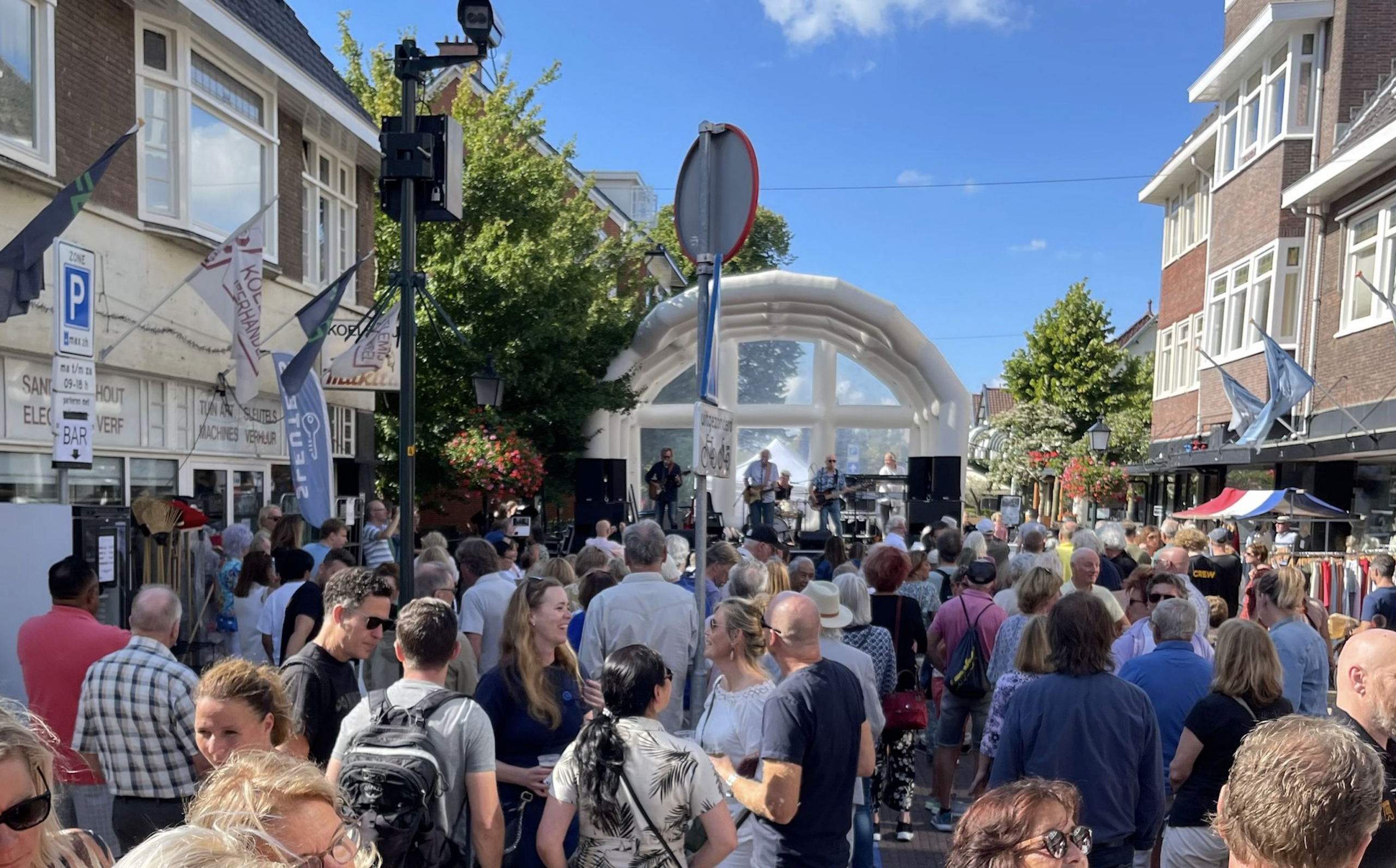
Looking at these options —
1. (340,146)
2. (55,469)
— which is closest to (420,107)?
(340,146)

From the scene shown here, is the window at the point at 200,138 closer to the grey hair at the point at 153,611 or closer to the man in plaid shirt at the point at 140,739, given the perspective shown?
the grey hair at the point at 153,611

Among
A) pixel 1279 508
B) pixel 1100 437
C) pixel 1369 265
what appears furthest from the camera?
pixel 1100 437

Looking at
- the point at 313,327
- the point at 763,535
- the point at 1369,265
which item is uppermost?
the point at 1369,265

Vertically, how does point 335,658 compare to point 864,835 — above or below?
above

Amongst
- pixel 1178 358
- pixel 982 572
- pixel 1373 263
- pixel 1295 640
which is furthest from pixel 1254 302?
pixel 1295 640

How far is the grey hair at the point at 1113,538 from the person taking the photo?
9.67 metres

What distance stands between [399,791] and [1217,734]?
9.68 ft

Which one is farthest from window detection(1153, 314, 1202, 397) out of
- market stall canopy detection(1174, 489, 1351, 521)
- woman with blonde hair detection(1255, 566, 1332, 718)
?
woman with blonde hair detection(1255, 566, 1332, 718)

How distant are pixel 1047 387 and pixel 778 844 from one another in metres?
37.8

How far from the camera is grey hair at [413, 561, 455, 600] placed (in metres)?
5.29

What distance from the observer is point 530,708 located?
382 cm

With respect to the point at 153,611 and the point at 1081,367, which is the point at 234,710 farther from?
the point at 1081,367

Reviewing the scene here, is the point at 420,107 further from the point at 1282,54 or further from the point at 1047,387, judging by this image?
the point at 1047,387

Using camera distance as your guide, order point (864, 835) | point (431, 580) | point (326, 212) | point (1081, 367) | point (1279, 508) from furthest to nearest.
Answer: point (1081, 367) → point (326, 212) → point (1279, 508) → point (431, 580) → point (864, 835)
